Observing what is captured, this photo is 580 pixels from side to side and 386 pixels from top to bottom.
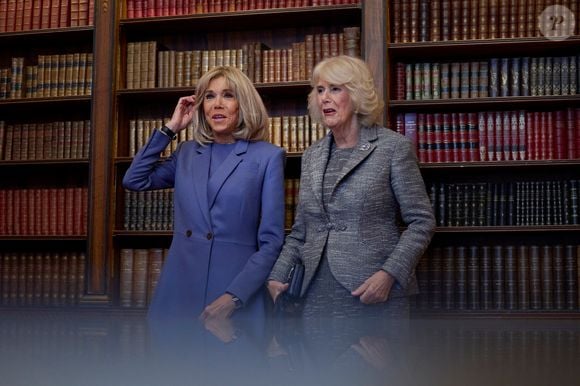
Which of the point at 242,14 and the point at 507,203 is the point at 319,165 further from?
the point at 242,14

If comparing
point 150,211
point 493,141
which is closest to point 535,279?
point 493,141

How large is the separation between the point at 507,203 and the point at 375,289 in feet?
5.94

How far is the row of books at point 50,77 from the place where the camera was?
153 inches

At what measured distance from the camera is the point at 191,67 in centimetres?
379

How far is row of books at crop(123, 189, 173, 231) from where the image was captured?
3719 millimetres

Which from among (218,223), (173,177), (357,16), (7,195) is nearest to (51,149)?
(7,195)

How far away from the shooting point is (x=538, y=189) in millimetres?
3447

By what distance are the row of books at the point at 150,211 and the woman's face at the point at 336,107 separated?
5.72 ft

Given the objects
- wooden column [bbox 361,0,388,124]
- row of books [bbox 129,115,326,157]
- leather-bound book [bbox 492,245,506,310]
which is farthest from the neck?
leather-bound book [bbox 492,245,506,310]

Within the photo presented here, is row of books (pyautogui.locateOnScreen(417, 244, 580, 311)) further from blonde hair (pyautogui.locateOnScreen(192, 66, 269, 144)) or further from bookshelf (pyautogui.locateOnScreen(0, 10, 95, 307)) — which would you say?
bookshelf (pyautogui.locateOnScreen(0, 10, 95, 307))

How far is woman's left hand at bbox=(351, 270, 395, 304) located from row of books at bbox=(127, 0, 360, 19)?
2.13 metres

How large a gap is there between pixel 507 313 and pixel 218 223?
1862 mm

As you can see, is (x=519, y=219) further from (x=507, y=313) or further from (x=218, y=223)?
(x=218, y=223)

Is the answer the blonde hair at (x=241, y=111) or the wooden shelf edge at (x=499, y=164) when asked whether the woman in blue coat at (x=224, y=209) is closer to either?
the blonde hair at (x=241, y=111)
